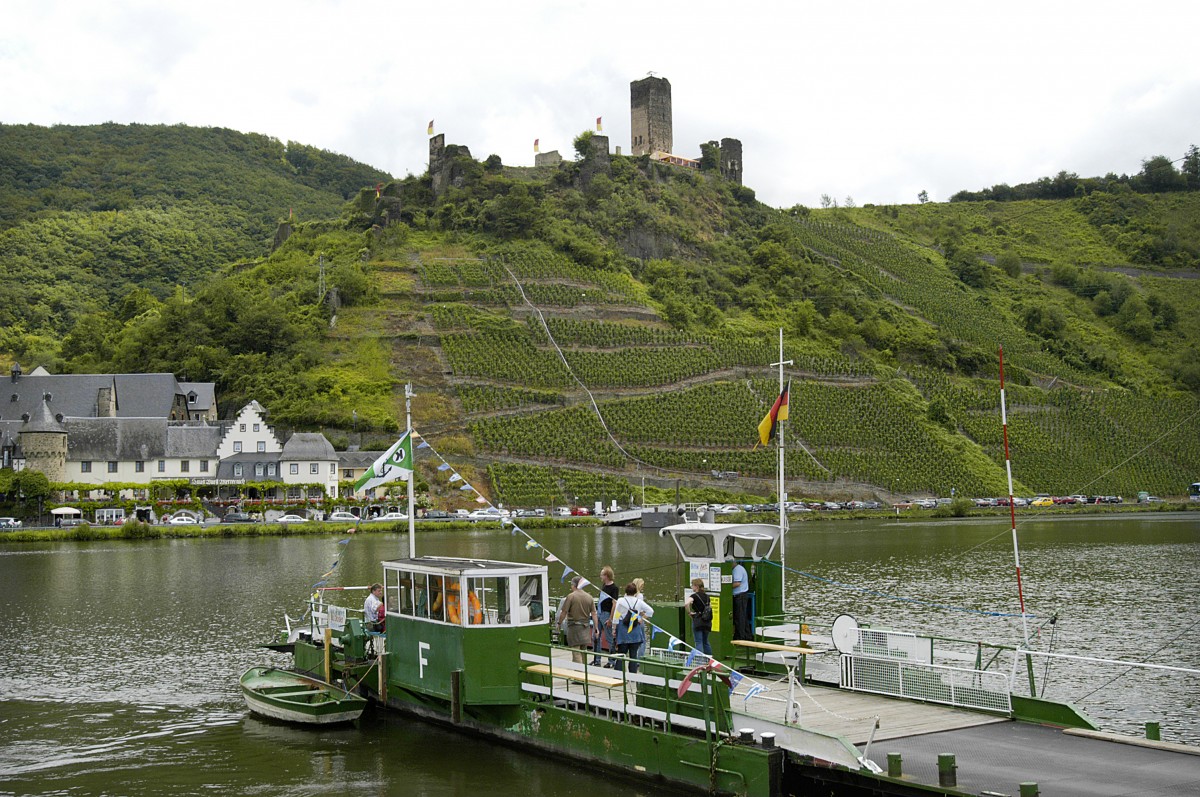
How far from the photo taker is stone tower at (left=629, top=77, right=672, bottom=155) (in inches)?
7638

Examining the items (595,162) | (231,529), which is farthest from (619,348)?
(595,162)

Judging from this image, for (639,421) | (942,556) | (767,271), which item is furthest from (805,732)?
(767,271)

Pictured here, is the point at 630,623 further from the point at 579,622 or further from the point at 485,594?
the point at 485,594

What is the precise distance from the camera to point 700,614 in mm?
24281

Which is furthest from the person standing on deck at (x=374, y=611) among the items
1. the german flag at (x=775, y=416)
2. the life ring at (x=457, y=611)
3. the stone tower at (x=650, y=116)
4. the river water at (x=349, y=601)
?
the stone tower at (x=650, y=116)

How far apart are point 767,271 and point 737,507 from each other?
253ft

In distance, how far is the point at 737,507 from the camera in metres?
104

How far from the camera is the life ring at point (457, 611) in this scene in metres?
24.8

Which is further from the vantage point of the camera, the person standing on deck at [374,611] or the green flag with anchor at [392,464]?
the person standing on deck at [374,611]

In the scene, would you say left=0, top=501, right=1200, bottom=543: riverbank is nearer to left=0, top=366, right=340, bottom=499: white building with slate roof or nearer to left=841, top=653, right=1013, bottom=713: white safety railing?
left=0, top=366, right=340, bottom=499: white building with slate roof

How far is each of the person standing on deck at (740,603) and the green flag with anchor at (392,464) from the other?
8.88 meters

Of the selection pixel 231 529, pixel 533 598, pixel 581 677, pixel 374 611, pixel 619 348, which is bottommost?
pixel 231 529

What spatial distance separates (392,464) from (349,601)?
19623 mm

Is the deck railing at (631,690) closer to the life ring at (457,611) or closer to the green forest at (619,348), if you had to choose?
the life ring at (457,611)
